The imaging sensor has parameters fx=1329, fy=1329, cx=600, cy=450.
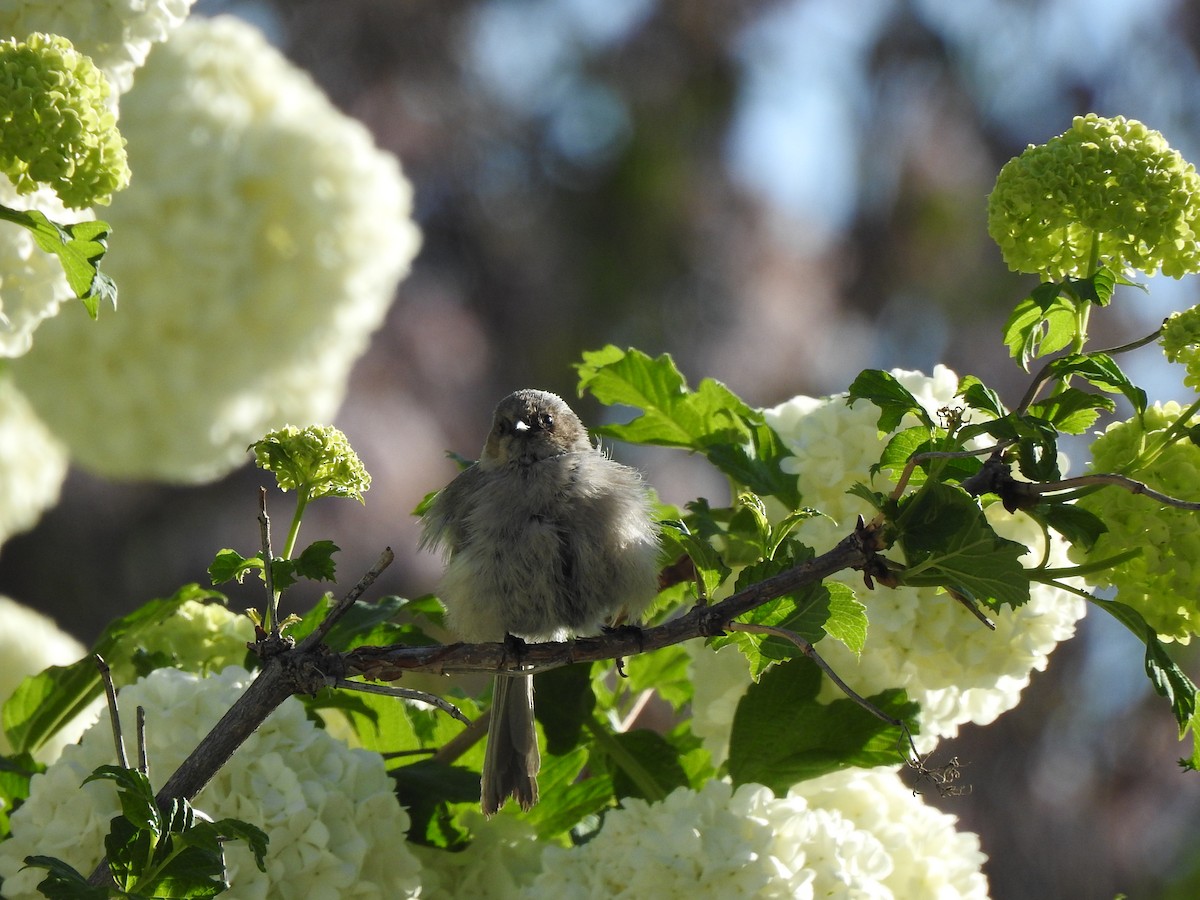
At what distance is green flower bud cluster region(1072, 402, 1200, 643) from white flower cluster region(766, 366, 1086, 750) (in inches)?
6.6

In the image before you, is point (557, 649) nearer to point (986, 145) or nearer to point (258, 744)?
point (258, 744)

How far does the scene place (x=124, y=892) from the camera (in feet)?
3.02

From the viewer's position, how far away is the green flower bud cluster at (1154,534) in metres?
Answer: 1.07

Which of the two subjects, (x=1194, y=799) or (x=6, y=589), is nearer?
(x=6, y=589)

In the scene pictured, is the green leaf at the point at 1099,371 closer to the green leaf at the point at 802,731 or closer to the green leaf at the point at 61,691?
the green leaf at the point at 802,731

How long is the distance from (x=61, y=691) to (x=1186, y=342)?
1.11 m

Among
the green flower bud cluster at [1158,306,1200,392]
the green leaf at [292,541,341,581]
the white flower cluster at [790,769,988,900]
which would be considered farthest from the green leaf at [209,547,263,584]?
the green flower bud cluster at [1158,306,1200,392]

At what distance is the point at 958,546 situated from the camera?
0.98 metres

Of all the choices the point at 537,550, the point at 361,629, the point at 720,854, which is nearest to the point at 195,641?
the point at 361,629

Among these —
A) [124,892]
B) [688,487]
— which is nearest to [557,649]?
[124,892]

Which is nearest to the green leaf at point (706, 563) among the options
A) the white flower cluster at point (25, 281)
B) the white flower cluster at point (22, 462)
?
the white flower cluster at point (25, 281)

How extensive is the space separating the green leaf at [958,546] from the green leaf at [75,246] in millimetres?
629

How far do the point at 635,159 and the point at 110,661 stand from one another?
4487 millimetres

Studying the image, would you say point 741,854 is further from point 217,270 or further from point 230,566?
point 217,270
